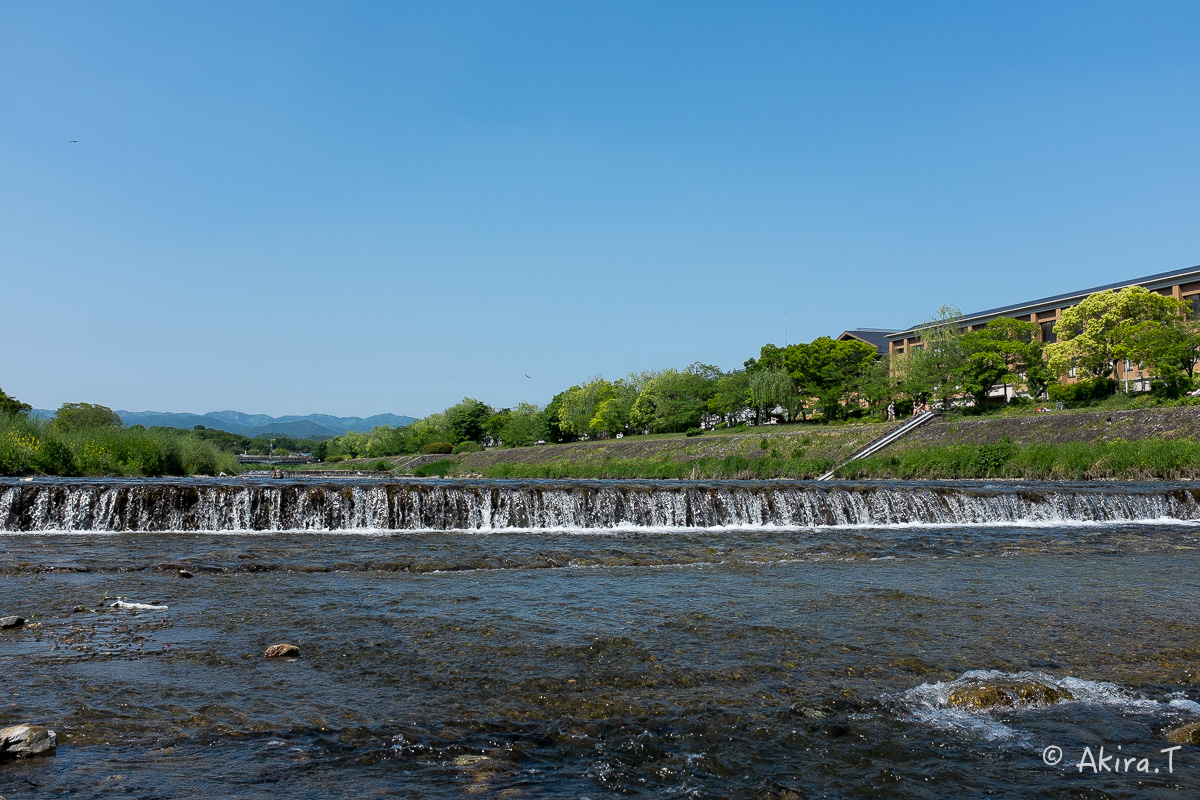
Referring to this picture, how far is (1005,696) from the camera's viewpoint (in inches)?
227

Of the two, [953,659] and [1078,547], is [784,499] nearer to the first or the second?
[1078,547]

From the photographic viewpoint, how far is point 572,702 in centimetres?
577

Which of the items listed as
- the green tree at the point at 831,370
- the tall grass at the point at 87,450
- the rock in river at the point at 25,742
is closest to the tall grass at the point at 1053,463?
the green tree at the point at 831,370

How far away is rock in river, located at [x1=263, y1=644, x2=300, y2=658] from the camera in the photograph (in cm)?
695

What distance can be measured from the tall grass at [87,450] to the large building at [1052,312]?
6190 cm

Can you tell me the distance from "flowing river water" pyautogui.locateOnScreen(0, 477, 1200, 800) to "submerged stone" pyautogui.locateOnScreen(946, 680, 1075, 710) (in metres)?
0.05

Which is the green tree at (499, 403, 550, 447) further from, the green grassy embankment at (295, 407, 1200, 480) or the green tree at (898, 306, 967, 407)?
the green tree at (898, 306, 967, 407)

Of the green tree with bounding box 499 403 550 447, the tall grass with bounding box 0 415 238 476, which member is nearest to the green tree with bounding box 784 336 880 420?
the green tree with bounding box 499 403 550 447

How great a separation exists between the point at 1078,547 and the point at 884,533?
4.59m

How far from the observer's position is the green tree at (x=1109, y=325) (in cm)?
5744

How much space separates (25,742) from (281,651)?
8.45 ft

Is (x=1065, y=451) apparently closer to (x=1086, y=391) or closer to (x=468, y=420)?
(x=1086, y=391)

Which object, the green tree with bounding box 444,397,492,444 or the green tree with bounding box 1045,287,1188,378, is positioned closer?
the green tree with bounding box 1045,287,1188,378

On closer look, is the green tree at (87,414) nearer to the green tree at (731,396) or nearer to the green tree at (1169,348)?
the green tree at (731,396)
